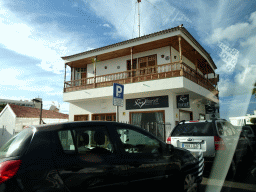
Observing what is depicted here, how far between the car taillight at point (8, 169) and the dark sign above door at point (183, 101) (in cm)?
1051

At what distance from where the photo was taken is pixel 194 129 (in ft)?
20.4

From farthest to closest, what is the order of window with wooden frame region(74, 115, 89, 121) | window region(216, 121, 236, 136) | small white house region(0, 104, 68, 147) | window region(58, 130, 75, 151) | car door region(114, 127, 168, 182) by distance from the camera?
small white house region(0, 104, 68, 147), window with wooden frame region(74, 115, 89, 121), window region(216, 121, 236, 136), car door region(114, 127, 168, 182), window region(58, 130, 75, 151)

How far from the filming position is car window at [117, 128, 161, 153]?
310 centimetres

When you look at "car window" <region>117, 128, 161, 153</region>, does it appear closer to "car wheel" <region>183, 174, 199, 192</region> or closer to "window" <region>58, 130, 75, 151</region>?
"window" <region>58, 130, 75, 151</region>

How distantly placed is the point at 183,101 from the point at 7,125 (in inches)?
983

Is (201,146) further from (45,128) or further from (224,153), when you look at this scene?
(45,128)

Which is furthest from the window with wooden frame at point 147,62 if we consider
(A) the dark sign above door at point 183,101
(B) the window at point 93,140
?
(B) the window at point 93,140

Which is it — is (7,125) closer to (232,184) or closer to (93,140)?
(93,140)

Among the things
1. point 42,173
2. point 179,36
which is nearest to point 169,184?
point 42,173

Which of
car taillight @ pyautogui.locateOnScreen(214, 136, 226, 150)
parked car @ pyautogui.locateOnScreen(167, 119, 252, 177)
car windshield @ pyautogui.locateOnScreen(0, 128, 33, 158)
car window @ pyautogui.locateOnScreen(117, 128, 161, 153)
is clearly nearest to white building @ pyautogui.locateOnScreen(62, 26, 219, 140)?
parked car @ pyautogui.locateOnScreen(167, 119, 252, 177)

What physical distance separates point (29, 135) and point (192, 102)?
532 inches

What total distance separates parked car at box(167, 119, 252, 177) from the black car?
2.45 metres

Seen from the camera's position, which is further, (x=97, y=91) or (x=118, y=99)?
(x=97, y=91)

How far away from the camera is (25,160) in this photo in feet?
7.13
